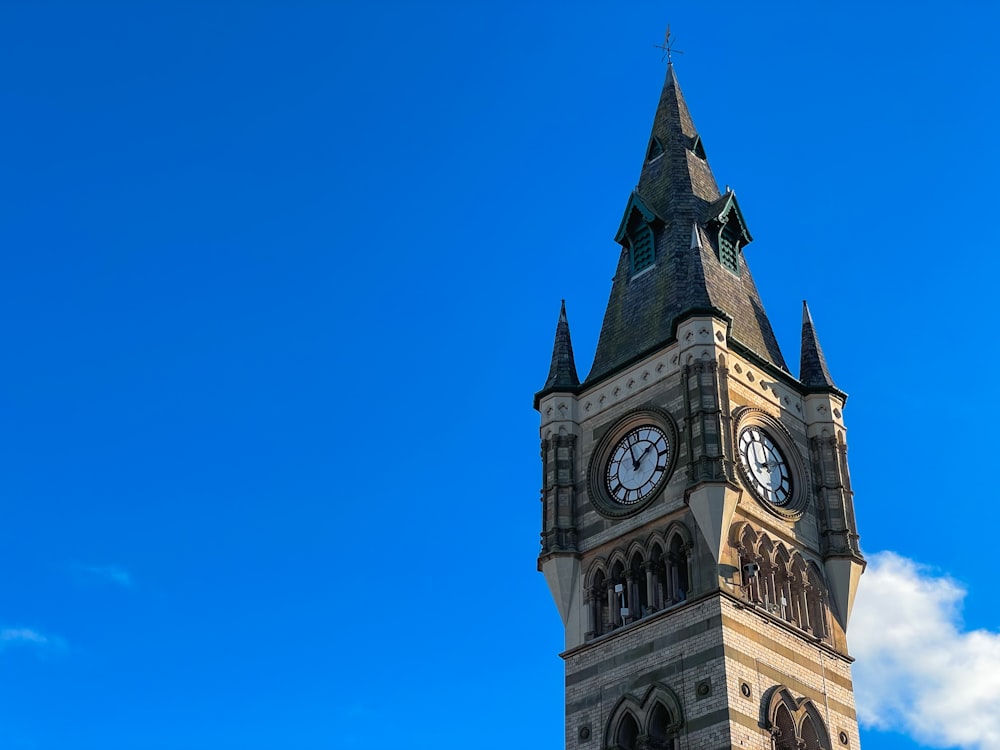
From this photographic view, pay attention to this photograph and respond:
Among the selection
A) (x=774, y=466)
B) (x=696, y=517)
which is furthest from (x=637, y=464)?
(x=774, y=466)

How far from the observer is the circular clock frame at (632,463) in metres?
58.9

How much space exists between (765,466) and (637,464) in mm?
4975

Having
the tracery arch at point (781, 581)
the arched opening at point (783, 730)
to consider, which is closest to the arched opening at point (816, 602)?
the tracery arch at point (781, 581)

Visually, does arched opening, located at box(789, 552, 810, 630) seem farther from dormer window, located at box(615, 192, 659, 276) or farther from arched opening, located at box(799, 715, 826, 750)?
dormer window, located at box(615, 192, 659, 276)

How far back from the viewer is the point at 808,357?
65.8 meters

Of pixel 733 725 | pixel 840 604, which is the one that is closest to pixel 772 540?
pixel 840 604

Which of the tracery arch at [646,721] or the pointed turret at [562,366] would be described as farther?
the pointed turret at [562,366]

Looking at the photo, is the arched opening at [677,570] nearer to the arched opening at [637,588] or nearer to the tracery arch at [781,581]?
the arched opening at [637,588]

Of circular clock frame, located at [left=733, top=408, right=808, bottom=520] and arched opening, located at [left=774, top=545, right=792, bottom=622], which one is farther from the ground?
circular clock frame, located at [left=733, top=408, right=808, bottom=520]

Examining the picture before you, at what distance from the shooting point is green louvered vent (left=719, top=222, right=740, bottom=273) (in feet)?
223

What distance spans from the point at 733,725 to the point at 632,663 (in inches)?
209

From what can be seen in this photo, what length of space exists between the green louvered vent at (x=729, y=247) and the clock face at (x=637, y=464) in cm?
1075

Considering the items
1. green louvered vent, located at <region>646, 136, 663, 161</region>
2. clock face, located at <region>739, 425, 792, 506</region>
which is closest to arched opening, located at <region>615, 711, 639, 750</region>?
clock face, located at <region>739, 425, 792, 506</region>

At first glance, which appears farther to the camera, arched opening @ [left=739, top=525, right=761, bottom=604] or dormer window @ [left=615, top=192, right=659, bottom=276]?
dormer window @ [left=615, top=192, right=659, bottom=276]
